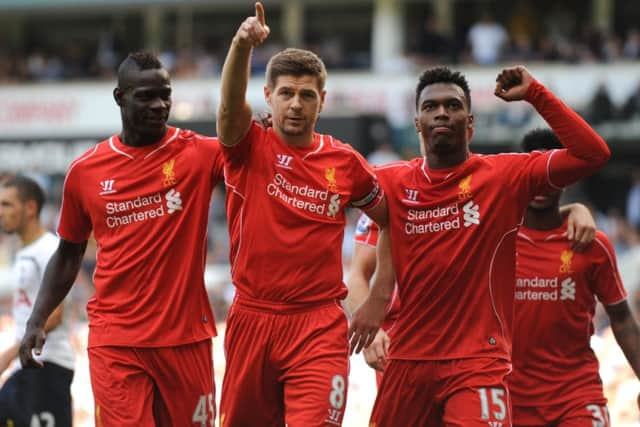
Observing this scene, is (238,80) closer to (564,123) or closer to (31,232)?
(564,123)

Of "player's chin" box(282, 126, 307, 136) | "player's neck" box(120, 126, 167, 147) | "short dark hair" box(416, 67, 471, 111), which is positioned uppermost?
"short dark hair" box(416, 67, 471, 111)

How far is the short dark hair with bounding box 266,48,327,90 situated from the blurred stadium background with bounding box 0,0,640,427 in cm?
863

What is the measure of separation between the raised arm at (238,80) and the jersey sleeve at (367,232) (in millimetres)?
1232

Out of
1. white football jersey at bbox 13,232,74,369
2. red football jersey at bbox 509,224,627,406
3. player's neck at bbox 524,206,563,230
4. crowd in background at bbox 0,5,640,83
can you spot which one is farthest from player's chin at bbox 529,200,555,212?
crowd in background at bbox 0,5,640,83

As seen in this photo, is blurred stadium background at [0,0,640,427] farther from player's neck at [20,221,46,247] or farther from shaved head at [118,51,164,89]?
shaved head at [118,51,164,89]

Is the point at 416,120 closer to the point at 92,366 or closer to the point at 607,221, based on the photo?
the point at 92,366

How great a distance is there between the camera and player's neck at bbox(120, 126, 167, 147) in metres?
7.89

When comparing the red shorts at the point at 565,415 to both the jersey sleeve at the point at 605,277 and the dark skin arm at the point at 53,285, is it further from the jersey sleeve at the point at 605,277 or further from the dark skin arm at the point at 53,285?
the dark skin arm at the point at 53,285

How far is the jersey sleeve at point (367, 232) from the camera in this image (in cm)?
836

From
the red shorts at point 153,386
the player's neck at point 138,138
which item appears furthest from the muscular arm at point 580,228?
the player's neck at point 138,138

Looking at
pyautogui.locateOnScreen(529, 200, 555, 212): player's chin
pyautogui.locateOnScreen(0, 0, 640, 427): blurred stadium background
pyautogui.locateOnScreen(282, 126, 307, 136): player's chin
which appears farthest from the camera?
pyautogui.locateOnScreen(0, 0, 640, 427): blurred stadium background

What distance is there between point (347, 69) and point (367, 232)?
2341cm

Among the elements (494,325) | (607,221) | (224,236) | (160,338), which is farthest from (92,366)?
(607,221)

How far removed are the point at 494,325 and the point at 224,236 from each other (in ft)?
49.9
